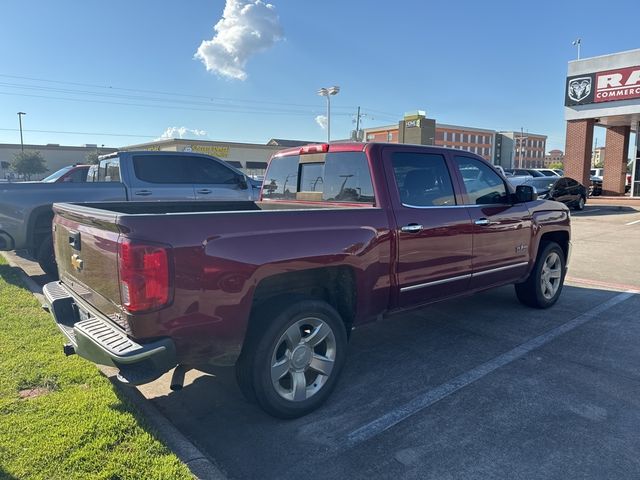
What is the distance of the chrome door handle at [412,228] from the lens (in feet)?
12.8

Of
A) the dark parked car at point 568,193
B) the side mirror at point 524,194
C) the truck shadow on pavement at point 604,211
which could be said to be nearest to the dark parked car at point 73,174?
the side mirror at point 524,194

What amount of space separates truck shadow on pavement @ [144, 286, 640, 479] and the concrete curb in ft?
0.34

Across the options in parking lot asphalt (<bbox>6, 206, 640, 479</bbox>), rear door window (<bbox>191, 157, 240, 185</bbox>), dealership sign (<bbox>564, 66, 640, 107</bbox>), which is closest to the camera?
parking lot asphalt (<bbox>6, 206, 640, 479</bbox>)

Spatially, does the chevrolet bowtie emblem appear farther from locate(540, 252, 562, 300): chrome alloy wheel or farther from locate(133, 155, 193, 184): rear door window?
locate(133, 155, 193, 184): rear door window

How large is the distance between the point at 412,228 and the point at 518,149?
5050 inches

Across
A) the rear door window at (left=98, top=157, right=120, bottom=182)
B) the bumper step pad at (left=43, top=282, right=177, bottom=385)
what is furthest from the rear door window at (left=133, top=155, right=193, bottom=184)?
the bumper step pad at (left=43, top=282, right=177, bottom=385)

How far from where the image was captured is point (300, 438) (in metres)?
3.14

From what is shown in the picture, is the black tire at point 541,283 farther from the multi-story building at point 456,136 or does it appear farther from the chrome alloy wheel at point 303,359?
the multi-story building at point 456,136

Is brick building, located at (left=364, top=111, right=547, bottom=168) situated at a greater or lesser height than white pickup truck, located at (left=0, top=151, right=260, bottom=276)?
greater

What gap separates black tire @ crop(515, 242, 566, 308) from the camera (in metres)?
5.78

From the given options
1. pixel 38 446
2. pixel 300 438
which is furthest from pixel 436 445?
pixel 38 446

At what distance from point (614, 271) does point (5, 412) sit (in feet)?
29.4

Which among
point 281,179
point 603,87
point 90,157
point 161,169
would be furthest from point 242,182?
point 90,157

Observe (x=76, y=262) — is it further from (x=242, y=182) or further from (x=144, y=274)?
(x=242, y=182)
